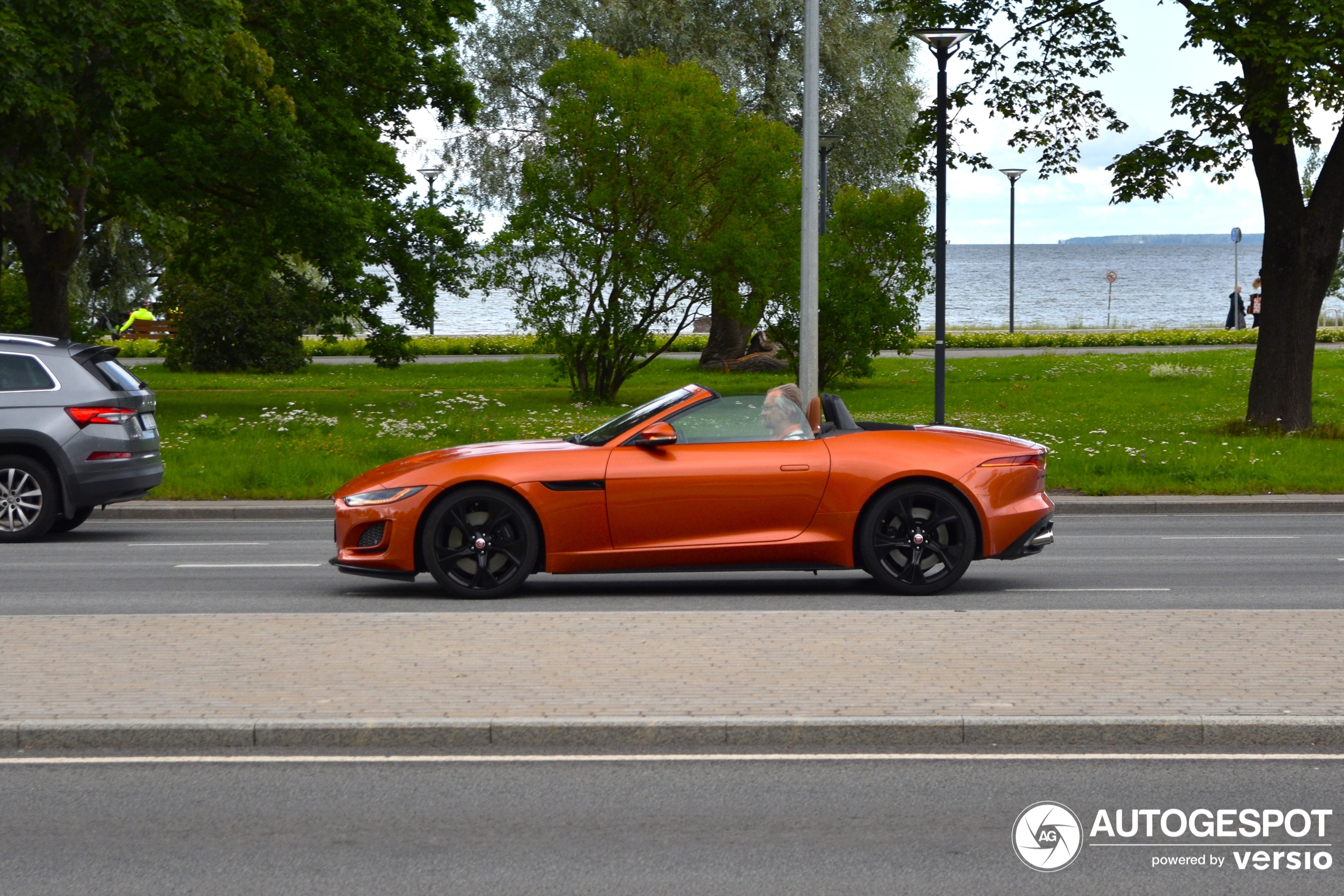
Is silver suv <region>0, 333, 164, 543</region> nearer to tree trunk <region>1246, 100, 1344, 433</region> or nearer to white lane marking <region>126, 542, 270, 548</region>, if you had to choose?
white lane marking <region>126, 542, 270, 548</region>

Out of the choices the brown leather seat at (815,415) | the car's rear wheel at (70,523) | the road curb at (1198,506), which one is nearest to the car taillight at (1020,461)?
the brown leather seat at (815,415)

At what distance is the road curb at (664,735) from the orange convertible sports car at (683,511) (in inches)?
145

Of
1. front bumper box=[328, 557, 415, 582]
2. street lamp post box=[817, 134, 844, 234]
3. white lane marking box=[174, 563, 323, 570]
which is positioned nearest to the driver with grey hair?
front bumper box=[328, 557, 415, 582]

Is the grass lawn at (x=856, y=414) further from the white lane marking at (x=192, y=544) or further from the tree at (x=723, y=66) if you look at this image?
the tree at (x=723, y=66)

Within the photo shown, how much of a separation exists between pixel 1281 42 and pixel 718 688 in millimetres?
15766

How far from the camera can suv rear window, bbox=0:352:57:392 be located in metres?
13.4

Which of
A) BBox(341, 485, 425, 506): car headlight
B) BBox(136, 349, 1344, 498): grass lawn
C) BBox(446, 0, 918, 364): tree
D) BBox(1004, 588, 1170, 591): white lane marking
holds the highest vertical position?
BBox(446, 0, 918, 364): tree

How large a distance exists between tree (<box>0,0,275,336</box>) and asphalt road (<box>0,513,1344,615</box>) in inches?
349

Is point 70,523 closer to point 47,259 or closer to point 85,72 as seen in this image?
point 85,72

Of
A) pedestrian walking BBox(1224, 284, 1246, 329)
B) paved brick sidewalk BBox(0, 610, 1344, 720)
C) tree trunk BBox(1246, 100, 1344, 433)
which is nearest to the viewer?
paved brick sidewalk BBox(0, 610, 1344, 720)

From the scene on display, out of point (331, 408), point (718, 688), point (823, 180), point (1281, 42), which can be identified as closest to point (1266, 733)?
point (718, 688)

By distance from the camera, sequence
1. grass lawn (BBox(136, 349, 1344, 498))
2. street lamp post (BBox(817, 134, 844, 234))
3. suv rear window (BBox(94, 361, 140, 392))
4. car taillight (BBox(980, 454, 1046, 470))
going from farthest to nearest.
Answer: street lamp post (BBox(817, 134, 844, 234)) < grass lawn (BBox(136, 349, 1344, 498)) < suv rear window (BBox(94, 361, 140, 392)) < car taillight (BBox(980, 454, 1046, 470))

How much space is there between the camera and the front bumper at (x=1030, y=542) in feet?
33.0

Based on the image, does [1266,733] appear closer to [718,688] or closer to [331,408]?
[718,688]
